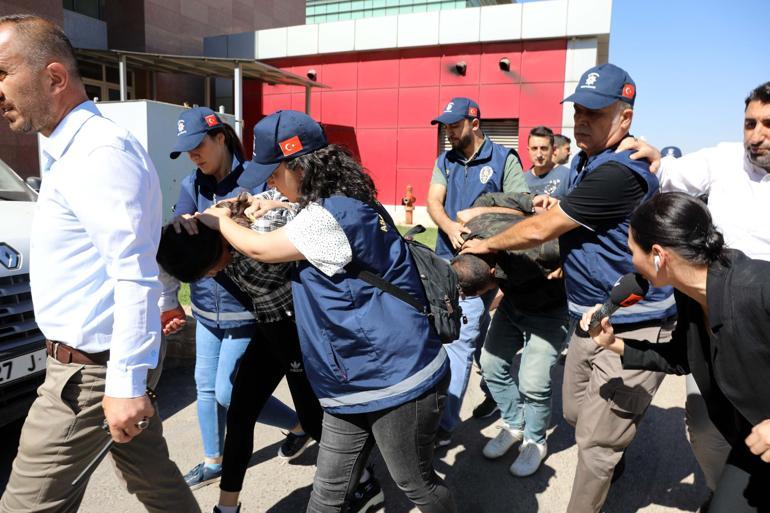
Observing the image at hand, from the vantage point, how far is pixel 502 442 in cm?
371

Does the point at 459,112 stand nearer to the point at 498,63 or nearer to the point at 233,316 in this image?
the point at 233,316

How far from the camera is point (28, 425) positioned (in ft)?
6.52

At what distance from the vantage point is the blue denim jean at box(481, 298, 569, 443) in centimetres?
349

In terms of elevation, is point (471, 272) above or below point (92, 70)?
below

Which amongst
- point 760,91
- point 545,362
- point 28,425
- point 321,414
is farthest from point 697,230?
point 28,425

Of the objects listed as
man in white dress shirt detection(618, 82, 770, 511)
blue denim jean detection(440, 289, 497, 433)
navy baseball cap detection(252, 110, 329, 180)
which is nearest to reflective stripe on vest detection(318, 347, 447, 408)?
navy baseball cap detection(252, 110, 329, 180)

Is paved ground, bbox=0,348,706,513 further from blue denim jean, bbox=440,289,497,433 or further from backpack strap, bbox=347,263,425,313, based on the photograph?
backpack strap, bbox=347,263,425,313

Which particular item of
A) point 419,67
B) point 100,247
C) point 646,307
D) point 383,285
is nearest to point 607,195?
point 646,307

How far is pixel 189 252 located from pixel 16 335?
1.54 meters

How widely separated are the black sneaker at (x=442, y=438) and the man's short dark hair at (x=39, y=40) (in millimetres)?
2679

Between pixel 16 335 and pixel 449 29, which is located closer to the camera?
pixel 16 335

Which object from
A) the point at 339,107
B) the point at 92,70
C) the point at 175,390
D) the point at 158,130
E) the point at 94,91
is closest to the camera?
the point at 175,390

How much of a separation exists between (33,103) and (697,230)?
89.0 inches

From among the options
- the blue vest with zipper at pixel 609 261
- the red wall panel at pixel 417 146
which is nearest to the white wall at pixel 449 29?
the red wall panel at pixel 417 146
